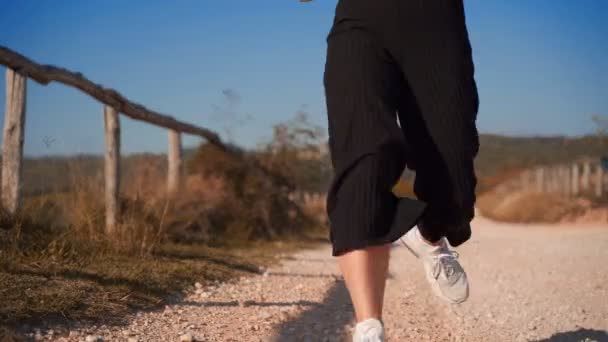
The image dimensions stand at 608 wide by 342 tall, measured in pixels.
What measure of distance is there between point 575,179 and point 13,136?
12.5 m

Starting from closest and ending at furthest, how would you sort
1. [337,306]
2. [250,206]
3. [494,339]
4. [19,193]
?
1. [494,339]
2. [337,306]
3. [19,193]
4. [250,206]

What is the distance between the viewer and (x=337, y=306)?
11.8 ft

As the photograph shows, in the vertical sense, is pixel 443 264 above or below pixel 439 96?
below

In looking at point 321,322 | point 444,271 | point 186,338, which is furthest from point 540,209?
point 186,338

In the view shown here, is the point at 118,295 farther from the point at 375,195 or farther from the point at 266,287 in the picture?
the point at 375,195

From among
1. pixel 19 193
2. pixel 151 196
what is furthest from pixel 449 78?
pixel 151 196

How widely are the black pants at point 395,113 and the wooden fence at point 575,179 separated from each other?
1125 centimetres

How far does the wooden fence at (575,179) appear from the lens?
42.4 ft

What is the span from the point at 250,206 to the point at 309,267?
2.58 metres

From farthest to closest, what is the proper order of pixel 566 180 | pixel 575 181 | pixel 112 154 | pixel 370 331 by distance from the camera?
1. pixel 566 180
2. pixel 575 181
3. pixel 112 154
4. pixel 370 331

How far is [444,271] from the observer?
2557mm

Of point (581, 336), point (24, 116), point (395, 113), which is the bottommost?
point (581, 336)

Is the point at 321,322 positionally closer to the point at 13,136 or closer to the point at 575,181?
the point at 13,136

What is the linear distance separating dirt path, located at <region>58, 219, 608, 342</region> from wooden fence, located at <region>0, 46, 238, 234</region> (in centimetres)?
140
